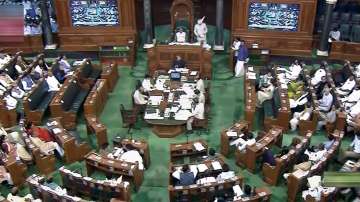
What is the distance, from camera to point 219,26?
63.4 feet

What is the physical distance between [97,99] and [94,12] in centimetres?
512

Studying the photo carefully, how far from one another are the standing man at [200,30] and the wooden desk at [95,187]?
9.05 metres

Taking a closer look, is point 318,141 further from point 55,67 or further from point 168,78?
point 55,67

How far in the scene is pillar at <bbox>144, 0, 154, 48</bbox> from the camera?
19.1 metres

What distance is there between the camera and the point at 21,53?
19375 millimetres

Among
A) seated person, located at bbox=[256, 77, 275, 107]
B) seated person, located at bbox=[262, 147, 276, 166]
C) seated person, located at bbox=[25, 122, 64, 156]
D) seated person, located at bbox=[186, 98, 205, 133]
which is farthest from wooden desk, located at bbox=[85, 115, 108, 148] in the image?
seated person, located at bbox=[256, 77, 275, 107]

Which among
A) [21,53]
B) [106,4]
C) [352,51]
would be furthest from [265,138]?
[21,53]

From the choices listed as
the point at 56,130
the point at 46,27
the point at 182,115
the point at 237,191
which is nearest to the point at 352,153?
the point at 237,191

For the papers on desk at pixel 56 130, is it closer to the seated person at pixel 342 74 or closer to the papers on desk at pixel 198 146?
the papers on desk at pixel 198 146

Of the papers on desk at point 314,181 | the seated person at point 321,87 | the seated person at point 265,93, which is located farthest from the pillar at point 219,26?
the papers on desk at point 314,181

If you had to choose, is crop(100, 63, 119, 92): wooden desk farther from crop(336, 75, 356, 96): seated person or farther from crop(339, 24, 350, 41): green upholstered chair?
crop(339, 24, 350, 41): green upholstered chair

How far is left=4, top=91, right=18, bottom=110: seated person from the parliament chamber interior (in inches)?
1.5

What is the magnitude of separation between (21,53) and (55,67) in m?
2.94

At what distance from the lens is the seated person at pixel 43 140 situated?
13.4m
